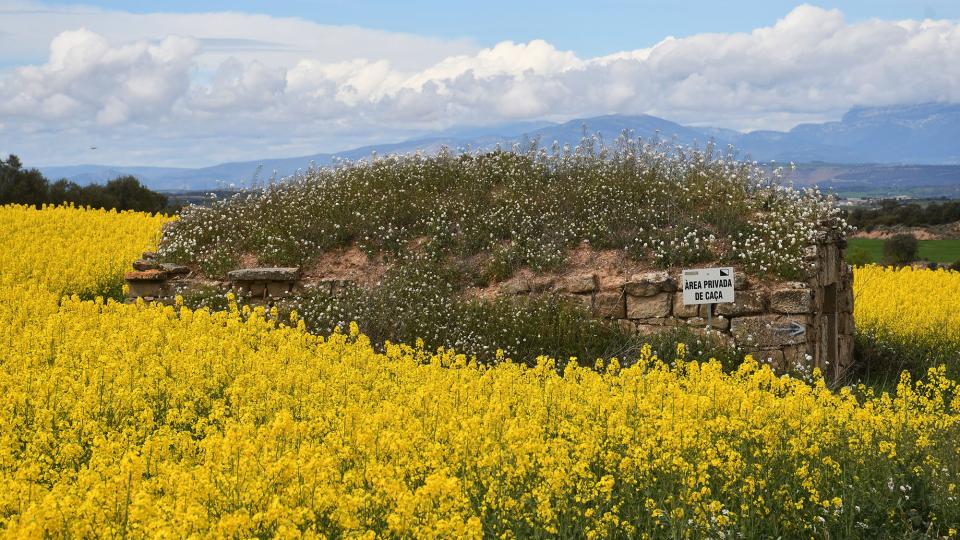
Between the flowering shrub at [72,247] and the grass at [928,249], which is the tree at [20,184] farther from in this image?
the grass at [928,249]

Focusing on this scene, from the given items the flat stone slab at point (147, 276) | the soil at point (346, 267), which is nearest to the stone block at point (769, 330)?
the soil at point (346, 267)

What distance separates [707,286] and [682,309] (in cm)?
78

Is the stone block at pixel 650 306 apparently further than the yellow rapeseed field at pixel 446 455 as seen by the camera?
Yes

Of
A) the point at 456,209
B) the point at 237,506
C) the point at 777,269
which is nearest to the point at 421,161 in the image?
the point at 456,209

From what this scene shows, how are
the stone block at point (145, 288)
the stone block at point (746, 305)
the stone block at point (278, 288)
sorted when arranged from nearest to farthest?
the stone block at point (746, 305), the stone block at point (278, 288), the stone block at point (145, 288)

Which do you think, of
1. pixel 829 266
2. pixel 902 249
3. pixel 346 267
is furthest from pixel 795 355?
pixel 902 249

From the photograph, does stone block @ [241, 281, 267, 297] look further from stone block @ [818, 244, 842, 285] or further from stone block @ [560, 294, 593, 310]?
stone block @ [818, 244, 842, 285]

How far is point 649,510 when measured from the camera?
5094 mm

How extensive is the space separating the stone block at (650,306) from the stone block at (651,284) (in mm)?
68

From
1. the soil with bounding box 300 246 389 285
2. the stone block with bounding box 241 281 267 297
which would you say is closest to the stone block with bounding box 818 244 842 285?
the soil with bounding box 300 246 389 285

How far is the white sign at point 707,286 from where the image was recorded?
410 inches

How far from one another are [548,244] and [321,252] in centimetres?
Answer: 355

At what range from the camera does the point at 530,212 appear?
529 inches

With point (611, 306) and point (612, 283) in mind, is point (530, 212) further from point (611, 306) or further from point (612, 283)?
point (611, 306)
